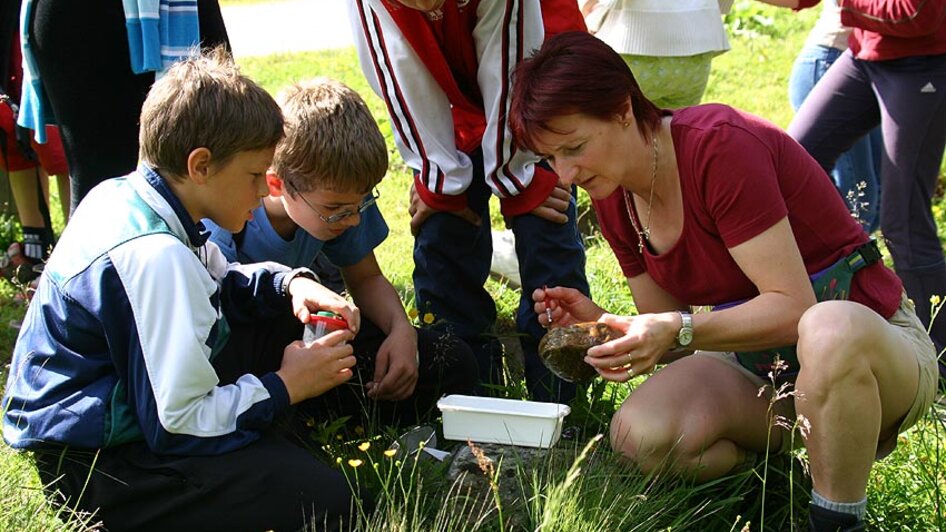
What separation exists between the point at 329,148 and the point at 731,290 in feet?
3.71

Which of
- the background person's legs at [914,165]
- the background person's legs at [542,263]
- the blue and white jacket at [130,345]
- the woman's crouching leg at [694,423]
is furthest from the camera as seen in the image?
the background person's legs at [914,165]

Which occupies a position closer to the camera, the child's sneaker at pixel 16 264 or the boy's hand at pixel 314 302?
the boy's hand at pixel 314 302

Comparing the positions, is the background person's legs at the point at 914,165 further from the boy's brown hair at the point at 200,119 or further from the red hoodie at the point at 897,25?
the boy's brown hair at the point at 200,119

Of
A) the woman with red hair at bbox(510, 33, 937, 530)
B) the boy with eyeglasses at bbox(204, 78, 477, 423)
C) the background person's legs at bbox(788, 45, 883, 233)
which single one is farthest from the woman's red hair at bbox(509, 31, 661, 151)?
the background person's legs at bbox(788, 45, 883, 233)

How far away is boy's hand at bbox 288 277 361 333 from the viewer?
2.75 m

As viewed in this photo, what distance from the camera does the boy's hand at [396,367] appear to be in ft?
10.1

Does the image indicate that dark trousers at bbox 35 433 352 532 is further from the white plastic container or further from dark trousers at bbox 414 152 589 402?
dark trousers at bbox 414 152 589 402

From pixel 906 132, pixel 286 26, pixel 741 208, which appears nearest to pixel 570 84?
pixel 741 208

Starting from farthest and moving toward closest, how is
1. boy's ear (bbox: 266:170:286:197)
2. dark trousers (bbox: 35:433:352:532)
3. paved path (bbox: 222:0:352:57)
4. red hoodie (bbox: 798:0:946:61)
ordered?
paved path (bbox: 222:0:352:57) → red hoodie (bbox: 798:0:946:61) → boy's ear (bbox: 266:170:286:197) → dark trousers (bbox: 35:433:352:532)

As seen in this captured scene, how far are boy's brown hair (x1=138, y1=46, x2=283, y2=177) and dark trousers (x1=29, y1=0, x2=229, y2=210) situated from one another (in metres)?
0.94

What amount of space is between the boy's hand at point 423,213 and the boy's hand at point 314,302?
65 cm

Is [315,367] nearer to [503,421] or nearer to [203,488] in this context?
[203,488]

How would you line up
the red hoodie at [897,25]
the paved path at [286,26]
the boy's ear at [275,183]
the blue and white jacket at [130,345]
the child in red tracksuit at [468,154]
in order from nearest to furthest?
1. the blue and white jacket at [130,345]
2. the boy's ear at [275,183]
3. the child in red tracksuit at [468,154]
4. the red hoodie at [897,25]
5. the paved path at [286,26]

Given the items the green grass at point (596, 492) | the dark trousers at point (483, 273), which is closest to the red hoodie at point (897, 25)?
the dark trousers at point (483, 273)
